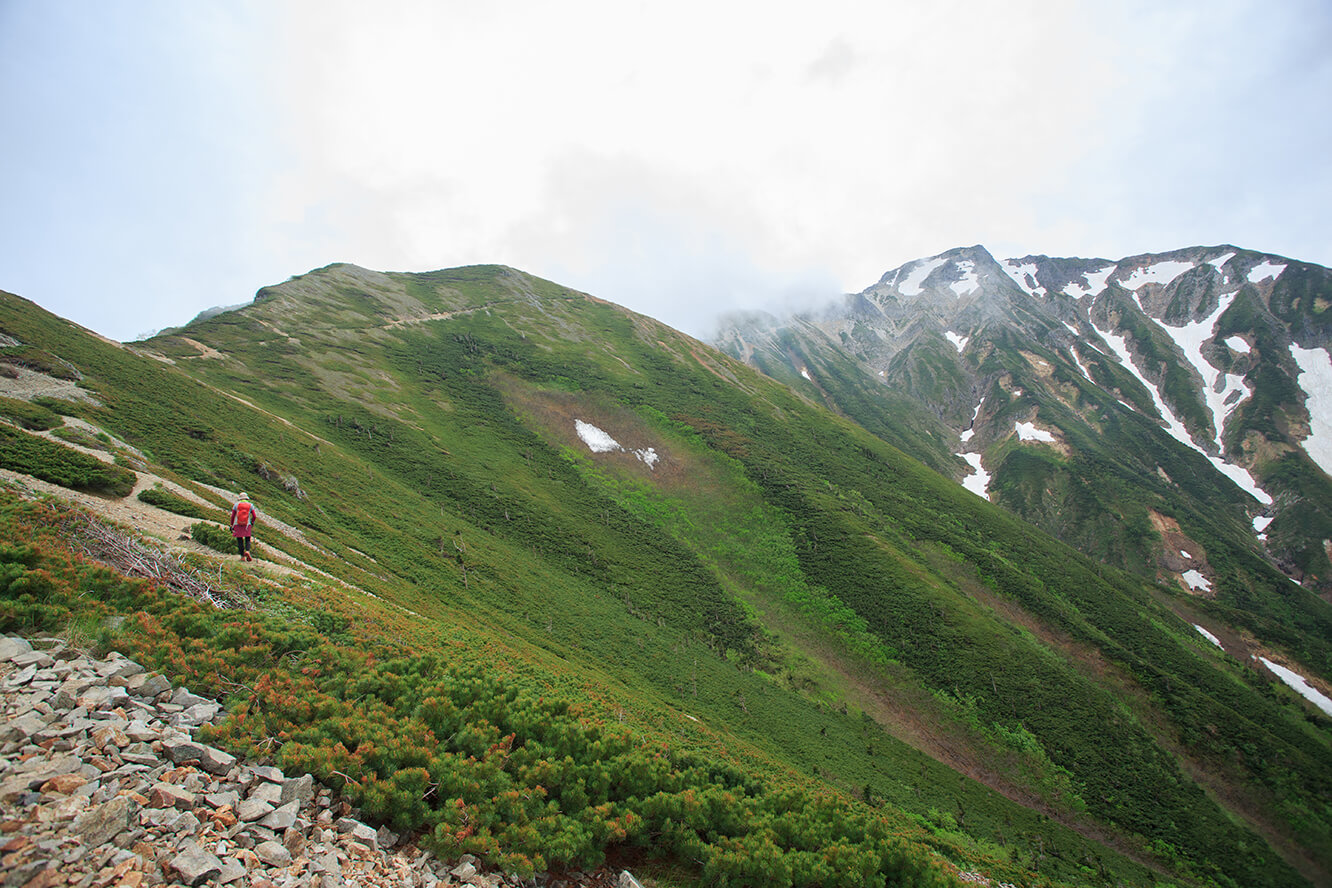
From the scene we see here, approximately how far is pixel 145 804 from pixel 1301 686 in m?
116

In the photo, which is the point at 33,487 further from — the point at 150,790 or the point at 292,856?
the point at 292,856

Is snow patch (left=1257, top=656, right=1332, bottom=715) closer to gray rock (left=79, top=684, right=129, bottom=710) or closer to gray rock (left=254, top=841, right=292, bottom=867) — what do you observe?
gray rock (left=254, top=841, right=292, bottom=867)

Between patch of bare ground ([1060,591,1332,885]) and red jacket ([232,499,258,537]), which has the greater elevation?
red jacket ([232,499,258,537])

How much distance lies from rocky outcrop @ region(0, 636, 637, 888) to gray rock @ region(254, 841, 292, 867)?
2cm

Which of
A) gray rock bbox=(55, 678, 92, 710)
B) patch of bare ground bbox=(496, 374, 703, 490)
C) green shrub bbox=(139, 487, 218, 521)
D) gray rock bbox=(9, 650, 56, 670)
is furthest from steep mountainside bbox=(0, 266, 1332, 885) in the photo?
green shrub bbox=(139, 487, 218, 521)

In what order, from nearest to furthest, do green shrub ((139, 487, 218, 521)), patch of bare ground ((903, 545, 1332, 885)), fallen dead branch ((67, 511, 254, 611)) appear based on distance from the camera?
fallen dead branch ((67, 511, 254, 611))
green shrub ((139, 487, 218, 521))
patch of bare ground ((903, 545, 1332, 885))

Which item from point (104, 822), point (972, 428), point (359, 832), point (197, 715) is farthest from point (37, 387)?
point (972, 428)

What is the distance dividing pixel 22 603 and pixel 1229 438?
833 feet

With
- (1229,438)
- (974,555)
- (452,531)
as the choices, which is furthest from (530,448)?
(1229,438)

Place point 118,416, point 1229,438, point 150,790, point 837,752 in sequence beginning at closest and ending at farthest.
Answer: point 150,790
point 118,416
point 837,752
point 1229,438

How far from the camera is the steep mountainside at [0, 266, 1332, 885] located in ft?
40.9

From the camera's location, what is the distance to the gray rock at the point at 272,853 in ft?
23.2

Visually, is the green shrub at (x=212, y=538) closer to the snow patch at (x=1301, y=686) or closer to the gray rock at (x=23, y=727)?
the gray rock at (x=23, y=727)

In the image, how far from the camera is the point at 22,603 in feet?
32.2
